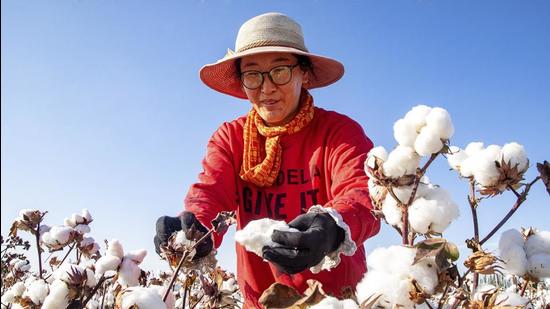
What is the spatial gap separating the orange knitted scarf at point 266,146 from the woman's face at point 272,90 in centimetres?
7

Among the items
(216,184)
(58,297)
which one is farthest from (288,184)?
(58,297)

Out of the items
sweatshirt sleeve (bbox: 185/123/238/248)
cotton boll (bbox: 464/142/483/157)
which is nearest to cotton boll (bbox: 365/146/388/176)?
cotton boll (bbox: 464/142/483/157)

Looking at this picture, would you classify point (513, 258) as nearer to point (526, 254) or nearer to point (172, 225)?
point (526, 254)

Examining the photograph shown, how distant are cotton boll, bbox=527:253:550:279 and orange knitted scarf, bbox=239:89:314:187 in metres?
1.82

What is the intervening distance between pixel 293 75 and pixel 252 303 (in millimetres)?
1351

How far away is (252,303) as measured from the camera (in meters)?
3.03

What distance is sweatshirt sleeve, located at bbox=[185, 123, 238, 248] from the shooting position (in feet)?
8.25

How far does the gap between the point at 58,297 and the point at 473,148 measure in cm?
127

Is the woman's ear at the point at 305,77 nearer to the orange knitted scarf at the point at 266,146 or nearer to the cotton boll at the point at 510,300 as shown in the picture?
the orange knitted scarf at the point at 266,146

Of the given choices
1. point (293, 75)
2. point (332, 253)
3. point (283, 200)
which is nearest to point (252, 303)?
point (283, 200)

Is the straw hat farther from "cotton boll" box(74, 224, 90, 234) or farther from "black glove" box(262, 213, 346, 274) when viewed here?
"black glove" box(262, 213, 346, 274)

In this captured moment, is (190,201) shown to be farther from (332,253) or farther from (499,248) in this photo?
(499,248)

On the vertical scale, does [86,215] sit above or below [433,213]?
below

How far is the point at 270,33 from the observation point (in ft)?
9.69
